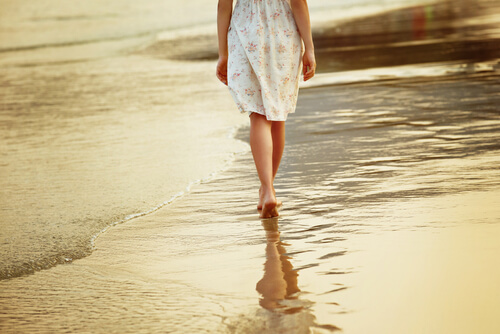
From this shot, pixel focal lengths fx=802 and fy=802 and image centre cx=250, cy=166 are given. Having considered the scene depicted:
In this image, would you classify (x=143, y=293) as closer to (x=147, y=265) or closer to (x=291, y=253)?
(x=147, y=265)

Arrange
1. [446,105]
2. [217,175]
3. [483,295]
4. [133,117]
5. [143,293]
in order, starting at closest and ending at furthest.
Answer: [483,295] < [143,293] < [217,175] < [446,105] < [133,117]

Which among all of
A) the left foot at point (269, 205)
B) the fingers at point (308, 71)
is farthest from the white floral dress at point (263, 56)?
the left foot at point (269, 205)

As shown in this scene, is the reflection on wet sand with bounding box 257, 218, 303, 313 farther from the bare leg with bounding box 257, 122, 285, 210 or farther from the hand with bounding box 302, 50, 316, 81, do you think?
the hand with bounding box 302, 50, 316, 81

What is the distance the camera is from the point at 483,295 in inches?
104

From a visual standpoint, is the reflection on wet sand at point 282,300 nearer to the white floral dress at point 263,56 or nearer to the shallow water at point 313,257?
the shallow water at point 313,257

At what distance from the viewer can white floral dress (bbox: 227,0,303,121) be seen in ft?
13.5

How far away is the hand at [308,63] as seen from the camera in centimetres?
421

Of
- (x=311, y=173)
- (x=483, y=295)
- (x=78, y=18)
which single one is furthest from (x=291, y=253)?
(x=78, y=18)

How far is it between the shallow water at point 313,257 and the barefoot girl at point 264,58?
1.29 feet

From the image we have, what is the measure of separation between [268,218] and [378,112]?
9.70ft

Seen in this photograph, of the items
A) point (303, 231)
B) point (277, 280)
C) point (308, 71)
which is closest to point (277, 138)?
point (308, 71)

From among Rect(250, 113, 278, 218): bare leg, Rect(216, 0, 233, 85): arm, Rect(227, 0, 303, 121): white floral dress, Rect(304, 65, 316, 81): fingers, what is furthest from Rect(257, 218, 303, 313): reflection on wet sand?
Rect(216, 0, 233, 85): arm

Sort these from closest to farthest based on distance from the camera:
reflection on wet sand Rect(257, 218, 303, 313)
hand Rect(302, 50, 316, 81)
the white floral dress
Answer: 1. reflection on wet sand Rect(257, 218, 303, 313)
2. the white floral dress
3. hand Rect(302, 50, 316, 81)

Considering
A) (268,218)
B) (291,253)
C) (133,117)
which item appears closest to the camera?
(291,253)
